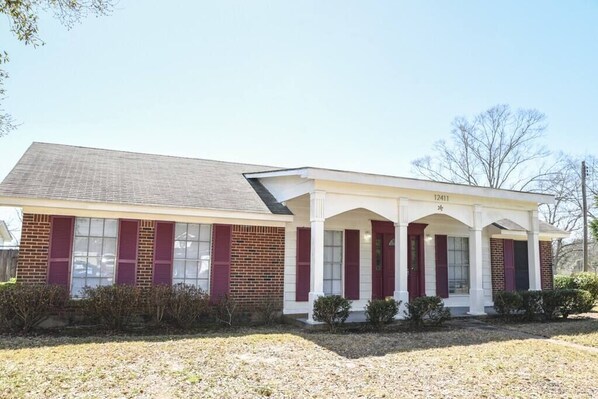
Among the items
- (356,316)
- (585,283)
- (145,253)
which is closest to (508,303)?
(356,316)

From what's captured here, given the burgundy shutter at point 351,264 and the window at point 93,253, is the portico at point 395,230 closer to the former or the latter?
the burgundy shutter at point 351,264

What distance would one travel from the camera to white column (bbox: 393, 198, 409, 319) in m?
10.5

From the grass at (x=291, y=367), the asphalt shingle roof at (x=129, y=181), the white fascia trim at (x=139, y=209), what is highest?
the asphalt shingle roof at (x=129, y=181)

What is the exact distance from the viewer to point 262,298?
35.6 ft

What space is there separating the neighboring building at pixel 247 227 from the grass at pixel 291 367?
195cm

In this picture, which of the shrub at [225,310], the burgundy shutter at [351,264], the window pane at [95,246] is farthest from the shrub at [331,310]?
the window pane at [95,246]

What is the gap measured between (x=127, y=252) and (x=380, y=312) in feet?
18.2

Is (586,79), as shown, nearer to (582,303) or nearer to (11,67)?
(582,303)

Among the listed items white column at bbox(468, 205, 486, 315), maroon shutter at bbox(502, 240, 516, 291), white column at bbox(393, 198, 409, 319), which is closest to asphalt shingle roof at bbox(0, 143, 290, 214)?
white column at bbox(393, 198, 409, 319)

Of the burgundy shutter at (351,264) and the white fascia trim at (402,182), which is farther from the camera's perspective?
the burgundy shutter at (351,264)

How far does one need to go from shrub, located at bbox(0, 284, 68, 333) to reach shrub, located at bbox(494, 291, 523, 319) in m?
10.1

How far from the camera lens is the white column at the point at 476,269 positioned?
11.5 m

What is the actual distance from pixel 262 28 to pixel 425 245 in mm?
7563

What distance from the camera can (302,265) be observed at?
1141 centimetres
